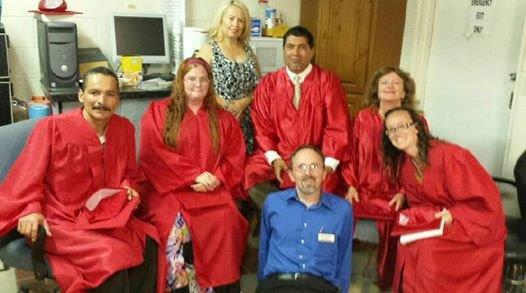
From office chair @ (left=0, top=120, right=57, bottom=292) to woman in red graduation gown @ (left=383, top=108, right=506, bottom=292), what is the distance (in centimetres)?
145

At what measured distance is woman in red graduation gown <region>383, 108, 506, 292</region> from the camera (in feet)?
6.59

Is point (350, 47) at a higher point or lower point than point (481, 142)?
higher

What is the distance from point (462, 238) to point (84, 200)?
1551 mm

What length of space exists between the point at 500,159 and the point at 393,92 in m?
1.27

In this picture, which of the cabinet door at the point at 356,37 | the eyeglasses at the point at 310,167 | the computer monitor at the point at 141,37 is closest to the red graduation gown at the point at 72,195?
the eyeglasses at the point at 310,167

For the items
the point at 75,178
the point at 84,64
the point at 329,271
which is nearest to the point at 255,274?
the point at 329,271

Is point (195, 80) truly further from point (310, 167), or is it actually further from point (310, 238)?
point (310, 238)

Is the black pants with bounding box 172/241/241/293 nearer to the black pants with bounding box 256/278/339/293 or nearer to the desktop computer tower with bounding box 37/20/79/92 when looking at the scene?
the black pants with bounding box 256/278/339/293

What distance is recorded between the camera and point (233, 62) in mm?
2771

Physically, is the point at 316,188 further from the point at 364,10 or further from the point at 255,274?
the point at 364,10

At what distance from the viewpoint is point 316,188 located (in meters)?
2.04

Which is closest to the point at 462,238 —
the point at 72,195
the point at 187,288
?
the point at 187,288

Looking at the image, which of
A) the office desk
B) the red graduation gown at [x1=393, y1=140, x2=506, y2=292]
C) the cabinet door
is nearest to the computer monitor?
the office desk

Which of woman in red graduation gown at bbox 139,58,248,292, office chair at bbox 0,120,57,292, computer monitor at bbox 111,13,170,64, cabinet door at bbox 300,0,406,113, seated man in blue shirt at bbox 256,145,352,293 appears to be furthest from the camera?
cabinet door at bbox 300,0,406,113
